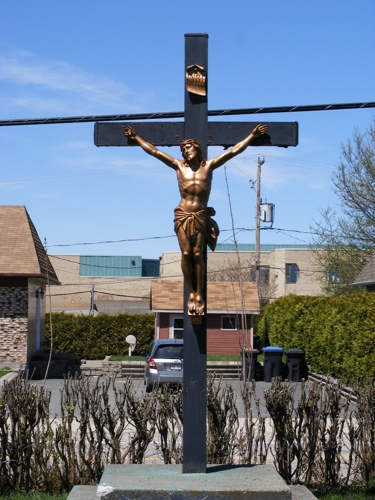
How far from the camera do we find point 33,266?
24703 mm

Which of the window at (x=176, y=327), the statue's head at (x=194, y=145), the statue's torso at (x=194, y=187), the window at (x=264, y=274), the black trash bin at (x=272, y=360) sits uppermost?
the window at (x=264, y=274)

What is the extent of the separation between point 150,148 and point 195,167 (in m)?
0.48

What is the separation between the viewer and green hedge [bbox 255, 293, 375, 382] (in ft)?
54.4

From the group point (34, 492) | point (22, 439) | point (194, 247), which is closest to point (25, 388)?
point (22, 439)

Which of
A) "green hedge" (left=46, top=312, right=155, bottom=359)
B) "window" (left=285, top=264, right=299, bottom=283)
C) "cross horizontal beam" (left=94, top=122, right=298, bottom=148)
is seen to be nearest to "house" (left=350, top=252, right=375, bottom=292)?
"green hedge" (left=46, top=312, right=155, bottom=359)

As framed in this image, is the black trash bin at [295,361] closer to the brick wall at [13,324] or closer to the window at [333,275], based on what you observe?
the brick wall at [13,324]

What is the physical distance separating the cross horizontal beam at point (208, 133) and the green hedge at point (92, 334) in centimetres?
2792

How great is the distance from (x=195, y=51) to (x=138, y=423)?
378 centimetres

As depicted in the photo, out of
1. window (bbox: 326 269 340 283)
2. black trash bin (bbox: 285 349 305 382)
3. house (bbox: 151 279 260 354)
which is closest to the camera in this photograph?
black trash bin (bbox: 285 349 305 382)

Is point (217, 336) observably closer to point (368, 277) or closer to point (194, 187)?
point (368, 277)

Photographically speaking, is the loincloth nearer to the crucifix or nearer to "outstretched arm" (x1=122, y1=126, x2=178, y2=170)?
the crucifix

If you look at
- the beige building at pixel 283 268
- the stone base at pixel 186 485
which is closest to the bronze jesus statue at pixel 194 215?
the stone base at pixel 186 485

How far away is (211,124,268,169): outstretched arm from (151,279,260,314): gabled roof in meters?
24.5

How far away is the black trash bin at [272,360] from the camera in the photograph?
23.9 metres
